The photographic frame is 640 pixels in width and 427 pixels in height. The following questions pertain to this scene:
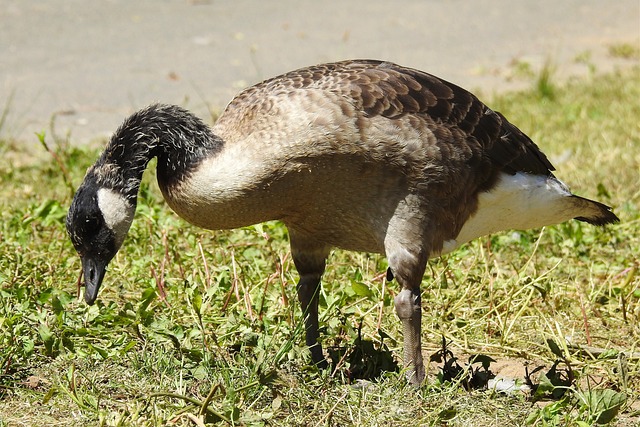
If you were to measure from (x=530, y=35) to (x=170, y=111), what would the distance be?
8.76m

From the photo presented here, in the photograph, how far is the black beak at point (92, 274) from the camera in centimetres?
418

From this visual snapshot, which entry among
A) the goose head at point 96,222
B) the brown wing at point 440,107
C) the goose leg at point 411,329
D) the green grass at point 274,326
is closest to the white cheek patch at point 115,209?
the goose head at point 96,222

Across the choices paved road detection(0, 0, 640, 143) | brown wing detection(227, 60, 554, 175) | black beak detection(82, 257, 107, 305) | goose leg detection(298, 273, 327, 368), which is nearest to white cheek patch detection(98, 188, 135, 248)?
black beak detection(82, 257, 107, 305)

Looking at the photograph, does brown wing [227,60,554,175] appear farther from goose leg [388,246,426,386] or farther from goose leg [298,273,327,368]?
goose leg [298,273,327,368]

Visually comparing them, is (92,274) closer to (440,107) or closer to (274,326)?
(274,326)

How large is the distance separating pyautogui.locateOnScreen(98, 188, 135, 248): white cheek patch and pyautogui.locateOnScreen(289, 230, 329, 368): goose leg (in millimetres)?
794

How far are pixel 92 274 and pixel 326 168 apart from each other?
111 cm

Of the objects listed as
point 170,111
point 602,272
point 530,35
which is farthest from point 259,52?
point 170,111

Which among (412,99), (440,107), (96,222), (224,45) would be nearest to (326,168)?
(412,99)

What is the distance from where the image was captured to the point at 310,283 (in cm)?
464

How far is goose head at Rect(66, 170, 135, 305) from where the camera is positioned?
13.2 feet

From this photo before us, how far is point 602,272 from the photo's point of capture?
18.7 feet

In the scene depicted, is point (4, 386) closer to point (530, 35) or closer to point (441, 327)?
point (441, 327)

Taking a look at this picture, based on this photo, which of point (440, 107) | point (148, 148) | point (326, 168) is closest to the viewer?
point (326, 168)
